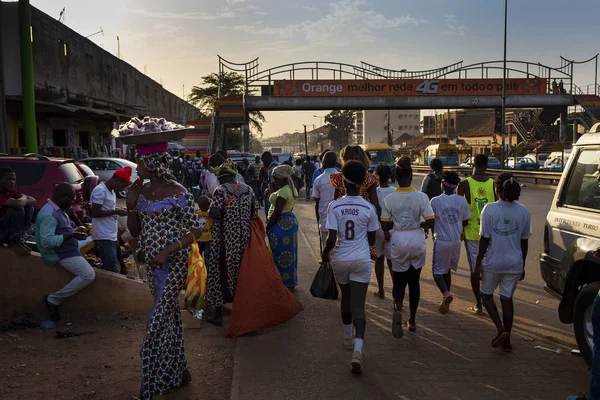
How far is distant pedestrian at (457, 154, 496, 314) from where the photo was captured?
6508 mm

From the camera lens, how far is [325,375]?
4488mm

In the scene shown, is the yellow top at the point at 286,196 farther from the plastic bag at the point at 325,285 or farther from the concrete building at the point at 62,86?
the concrete building at the point at 62,86

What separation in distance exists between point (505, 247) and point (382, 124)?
120 meters

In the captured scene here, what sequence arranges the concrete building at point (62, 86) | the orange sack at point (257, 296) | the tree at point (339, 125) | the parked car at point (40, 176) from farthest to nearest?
the tree at point (339, 125), the concrete building at point (62, 86), the parked car at point (40, 176), the orange sack at point (257, 296)

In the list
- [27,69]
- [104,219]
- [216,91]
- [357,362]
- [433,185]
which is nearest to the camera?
[357,362]

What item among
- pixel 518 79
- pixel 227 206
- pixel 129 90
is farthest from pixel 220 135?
pixel 227 206

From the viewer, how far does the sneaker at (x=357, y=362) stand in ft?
14.6

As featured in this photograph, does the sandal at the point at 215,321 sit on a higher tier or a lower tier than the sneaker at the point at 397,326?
lower

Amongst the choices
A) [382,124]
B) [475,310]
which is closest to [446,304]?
[475,310]

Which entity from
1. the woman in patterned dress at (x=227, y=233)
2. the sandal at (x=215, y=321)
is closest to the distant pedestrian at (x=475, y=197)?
the woman in patterned dress at (x=227, y=233)

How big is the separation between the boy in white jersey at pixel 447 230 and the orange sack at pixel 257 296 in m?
1.73

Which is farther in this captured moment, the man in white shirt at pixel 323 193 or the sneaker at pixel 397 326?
the man in white shirt at pixel 323 193

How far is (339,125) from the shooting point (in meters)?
115

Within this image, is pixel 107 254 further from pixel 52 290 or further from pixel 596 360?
pixel 596 360
